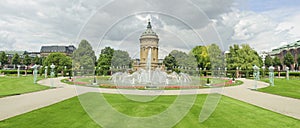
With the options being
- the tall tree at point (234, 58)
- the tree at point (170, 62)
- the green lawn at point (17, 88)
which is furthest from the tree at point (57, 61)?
the tall tree at point (234, 58)

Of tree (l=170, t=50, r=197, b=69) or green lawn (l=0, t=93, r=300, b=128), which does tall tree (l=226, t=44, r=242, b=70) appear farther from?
green lawn (l=0, t=93, r=300, b=128)

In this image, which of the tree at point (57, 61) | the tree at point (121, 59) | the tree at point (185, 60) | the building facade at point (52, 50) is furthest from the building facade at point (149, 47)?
the building facade at point (52, 50)

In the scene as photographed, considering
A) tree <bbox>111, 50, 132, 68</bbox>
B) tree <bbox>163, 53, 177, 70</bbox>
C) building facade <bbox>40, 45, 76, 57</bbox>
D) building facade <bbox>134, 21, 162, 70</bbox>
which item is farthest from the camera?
building facade <bbox>40, 45, 76, 57</bbox>

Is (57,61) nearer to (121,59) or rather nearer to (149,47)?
(121,59)

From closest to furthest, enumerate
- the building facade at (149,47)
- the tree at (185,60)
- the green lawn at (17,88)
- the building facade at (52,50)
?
the green lawn at (17,88), the tree at (185,60), the building facade at (149,47), the building facade at (52,50)

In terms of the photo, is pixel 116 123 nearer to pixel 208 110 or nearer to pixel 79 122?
pixel 79 122

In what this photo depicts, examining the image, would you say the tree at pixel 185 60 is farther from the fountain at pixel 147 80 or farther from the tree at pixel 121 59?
the fountain at pixel 147 80

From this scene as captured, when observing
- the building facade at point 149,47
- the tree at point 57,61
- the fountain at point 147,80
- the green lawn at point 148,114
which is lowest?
the green lawn at point 148,114

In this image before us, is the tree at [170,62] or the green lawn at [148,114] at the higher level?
the tree at [170,62]

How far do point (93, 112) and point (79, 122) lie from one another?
100 cm

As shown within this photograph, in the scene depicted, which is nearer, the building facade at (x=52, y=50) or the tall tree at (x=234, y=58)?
the tall tree at (x=234, y=58)

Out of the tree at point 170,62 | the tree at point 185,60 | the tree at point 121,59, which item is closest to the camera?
the tree at point 185,60

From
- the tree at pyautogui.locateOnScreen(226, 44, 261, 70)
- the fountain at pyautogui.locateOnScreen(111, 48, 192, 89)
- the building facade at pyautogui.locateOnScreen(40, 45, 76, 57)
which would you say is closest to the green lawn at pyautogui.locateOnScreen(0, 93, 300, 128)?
the fountain at pyautogui.locateOnScreen(111, 48, 192, 89)

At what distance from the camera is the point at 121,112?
33.6 feet
